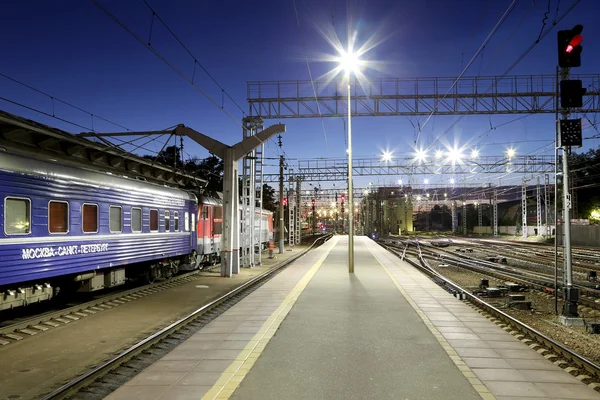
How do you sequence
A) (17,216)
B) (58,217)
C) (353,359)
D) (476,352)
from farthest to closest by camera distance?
(58,217) → (17,216) → (476,352) → (353,359)

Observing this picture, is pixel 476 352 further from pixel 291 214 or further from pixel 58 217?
pixel 291 214

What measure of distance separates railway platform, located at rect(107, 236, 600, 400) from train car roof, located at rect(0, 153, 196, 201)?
4926 mm

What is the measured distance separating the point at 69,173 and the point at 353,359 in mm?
8180

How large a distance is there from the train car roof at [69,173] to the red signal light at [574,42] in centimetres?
1157

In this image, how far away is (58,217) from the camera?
11.2 meters

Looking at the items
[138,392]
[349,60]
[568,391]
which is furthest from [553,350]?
[349,60]

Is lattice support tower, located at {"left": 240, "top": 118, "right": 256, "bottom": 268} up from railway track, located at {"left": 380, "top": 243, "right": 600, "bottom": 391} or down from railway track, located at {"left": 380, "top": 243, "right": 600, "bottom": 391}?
up

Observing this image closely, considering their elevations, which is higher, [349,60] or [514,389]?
[349,60]

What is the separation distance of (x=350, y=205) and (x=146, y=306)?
10.6 m

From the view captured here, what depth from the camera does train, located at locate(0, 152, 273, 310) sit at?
32.2 ft

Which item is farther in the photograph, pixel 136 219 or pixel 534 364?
pixel 136 219

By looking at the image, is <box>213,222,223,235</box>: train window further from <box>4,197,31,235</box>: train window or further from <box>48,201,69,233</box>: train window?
<box>4,197,31,235</box>: train window

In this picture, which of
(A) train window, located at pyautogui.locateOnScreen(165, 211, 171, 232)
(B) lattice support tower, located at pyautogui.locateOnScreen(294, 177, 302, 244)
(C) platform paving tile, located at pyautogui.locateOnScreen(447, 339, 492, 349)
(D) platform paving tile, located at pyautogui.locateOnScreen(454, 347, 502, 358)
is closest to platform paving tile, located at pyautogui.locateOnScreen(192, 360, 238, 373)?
(D) platform paving tile, located at pyautogui.locateOnScreen(454, 347, 502, 358)

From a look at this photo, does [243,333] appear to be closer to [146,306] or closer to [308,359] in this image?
[308,359]
